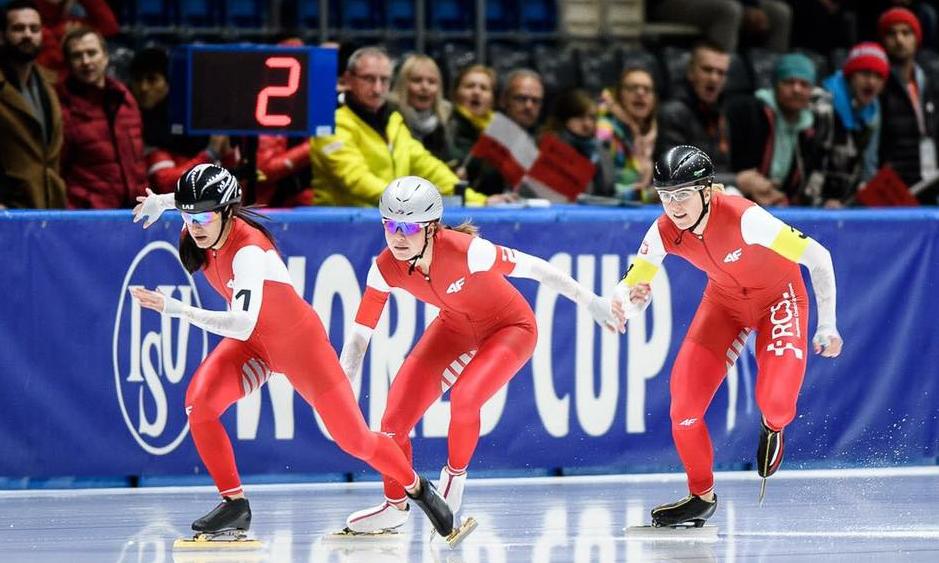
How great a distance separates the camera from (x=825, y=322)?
7.80m

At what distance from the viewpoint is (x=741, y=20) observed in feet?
49.9

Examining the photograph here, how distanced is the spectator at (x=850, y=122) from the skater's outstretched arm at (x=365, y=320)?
4643mm

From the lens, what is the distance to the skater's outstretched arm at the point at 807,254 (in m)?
7.75

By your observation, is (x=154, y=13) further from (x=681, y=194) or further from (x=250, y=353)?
(x=681, y=194)

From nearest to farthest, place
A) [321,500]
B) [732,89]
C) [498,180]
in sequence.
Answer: [321,500] < [498,180] < [732,89]

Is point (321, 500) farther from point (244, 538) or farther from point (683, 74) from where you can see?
point (683, 74)

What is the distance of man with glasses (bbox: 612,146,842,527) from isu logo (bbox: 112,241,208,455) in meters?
2.53

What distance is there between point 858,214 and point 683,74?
458 centimetres

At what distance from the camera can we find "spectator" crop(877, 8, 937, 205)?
1230cm

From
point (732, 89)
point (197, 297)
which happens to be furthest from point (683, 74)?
point (197, 297)

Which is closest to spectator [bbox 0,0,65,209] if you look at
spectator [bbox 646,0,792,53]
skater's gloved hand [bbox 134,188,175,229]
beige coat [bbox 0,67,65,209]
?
beige coat [bbox 0,67,65,209]

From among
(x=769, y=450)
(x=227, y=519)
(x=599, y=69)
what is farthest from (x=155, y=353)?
(x=599, y=69)

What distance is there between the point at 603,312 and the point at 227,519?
1.85 m

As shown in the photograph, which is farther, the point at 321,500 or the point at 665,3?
the point at 665,3
